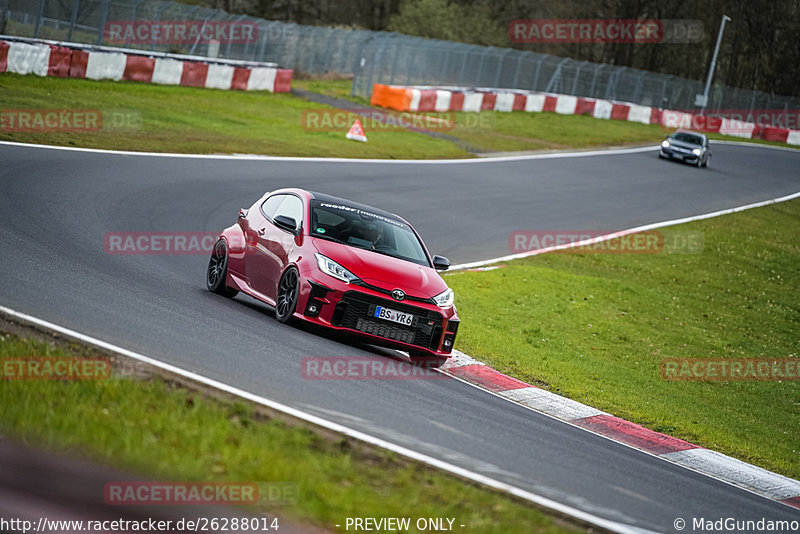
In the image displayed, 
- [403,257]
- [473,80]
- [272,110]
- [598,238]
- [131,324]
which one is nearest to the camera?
[131,324]

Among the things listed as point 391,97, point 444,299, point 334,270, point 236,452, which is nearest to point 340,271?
point 334,270

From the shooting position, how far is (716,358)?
16375 mm

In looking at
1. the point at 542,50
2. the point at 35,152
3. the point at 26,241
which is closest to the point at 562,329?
the point at 26,241

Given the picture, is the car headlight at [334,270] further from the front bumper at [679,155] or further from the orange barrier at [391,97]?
the front bumper at [679,155]

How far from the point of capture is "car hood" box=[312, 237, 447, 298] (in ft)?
34.2

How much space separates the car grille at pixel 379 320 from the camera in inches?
401

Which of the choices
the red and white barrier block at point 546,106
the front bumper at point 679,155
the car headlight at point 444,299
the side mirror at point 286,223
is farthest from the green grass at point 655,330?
the red and white barrier block at point 546,106

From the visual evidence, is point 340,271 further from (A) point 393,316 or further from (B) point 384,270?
(A) point 393,316

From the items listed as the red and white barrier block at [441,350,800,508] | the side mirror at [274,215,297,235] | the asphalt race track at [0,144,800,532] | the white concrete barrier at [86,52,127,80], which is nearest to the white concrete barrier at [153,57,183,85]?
the white concrete barrier at [86,52,127,80]

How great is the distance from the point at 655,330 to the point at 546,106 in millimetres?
34902

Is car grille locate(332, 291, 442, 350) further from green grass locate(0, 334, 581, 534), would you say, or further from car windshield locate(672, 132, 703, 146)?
car windshield locate(672, 132, 703, 146)

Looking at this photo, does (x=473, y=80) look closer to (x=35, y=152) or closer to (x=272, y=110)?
(x=272, y=110)

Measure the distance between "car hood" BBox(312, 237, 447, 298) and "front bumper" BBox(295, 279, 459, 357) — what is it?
17cm

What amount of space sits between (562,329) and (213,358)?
8.50 meters
